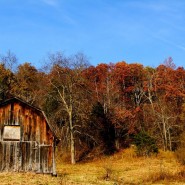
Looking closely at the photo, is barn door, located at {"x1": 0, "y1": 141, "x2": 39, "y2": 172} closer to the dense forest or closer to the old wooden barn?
the old wooden barn

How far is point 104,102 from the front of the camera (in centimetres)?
5688

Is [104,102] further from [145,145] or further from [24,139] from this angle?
[24,139]

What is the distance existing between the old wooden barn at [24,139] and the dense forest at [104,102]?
53.6 feet

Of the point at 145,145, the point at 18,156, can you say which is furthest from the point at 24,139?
the point at 145,145

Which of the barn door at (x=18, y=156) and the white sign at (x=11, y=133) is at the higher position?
the white sign at (x=11, y=133)

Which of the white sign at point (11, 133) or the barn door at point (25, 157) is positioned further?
the white sign at point (11, 133)

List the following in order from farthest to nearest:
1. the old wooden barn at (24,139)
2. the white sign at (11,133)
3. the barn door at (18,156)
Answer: the white sign at (11,133), the old wooden barn at (24,139), the barn door at (18,156)

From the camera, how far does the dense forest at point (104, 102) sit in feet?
157

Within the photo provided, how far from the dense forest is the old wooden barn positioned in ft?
53.6

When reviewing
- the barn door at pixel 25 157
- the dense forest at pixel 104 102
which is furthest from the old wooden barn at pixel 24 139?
the dense forest at pixel 104 102

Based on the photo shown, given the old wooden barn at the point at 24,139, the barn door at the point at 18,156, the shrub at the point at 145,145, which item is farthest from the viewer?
the shrub at the point at 145,145

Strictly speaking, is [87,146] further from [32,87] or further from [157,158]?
[32,87]

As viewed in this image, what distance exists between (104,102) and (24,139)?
29960mm

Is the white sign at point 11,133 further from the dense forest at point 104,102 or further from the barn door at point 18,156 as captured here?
the dense forest at point 104,102
